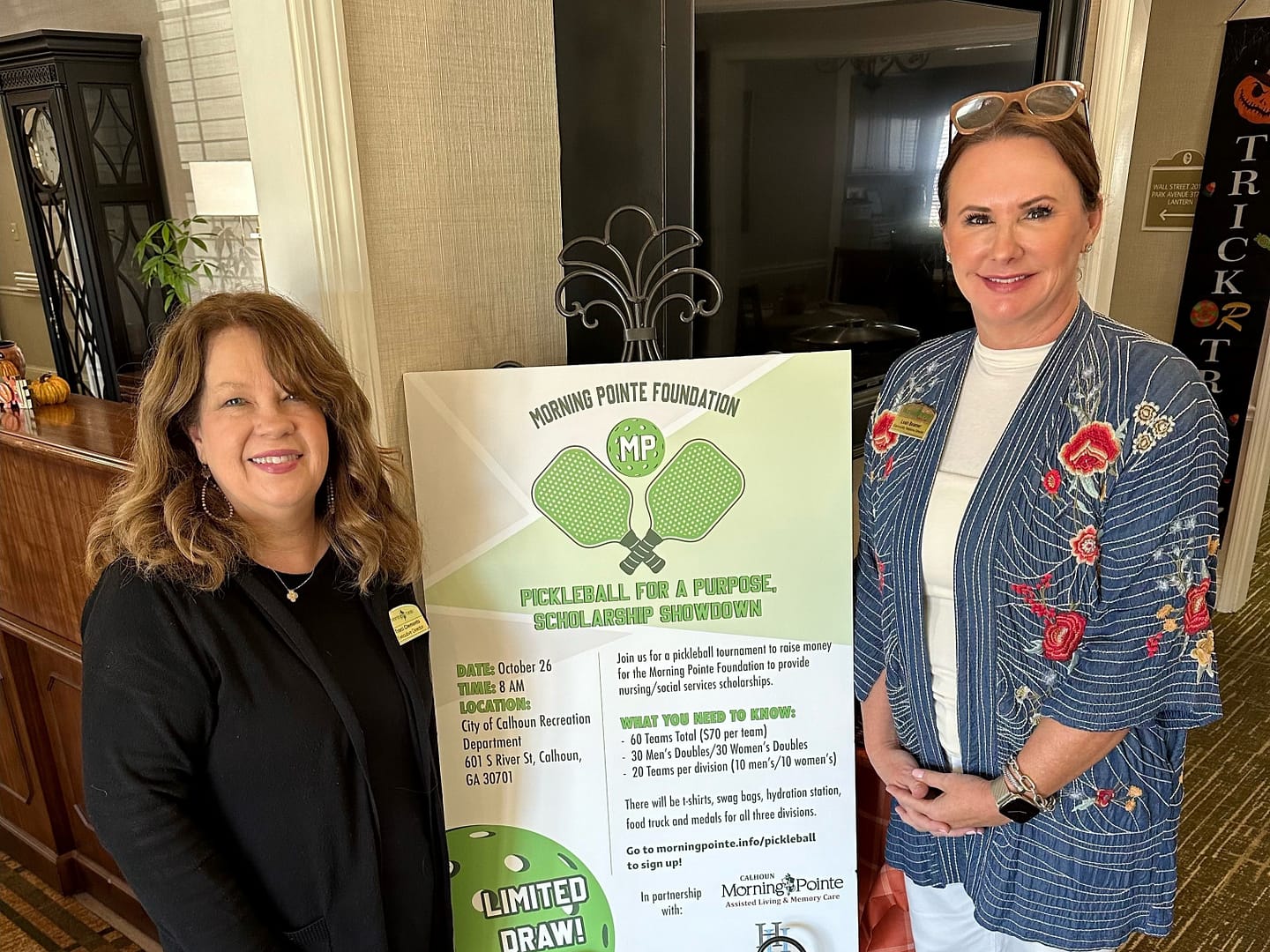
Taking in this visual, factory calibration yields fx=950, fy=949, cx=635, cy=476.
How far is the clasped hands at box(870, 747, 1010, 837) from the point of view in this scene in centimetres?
127

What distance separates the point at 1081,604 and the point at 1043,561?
0.07m

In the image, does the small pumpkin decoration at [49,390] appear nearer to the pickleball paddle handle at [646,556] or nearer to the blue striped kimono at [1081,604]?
the pickleball paddle handle at [646,556]

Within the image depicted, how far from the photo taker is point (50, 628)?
6.44ft

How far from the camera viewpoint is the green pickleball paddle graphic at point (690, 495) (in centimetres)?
138

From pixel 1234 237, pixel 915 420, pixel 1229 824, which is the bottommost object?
pixel 1229 824

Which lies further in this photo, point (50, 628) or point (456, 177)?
point (50, 628)

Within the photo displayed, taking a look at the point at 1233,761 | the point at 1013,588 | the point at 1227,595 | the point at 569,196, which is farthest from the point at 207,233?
the point at 1227,595

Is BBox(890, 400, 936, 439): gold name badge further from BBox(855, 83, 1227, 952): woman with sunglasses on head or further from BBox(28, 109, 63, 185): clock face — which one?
BBox(28, 109, 63, 185): clock face

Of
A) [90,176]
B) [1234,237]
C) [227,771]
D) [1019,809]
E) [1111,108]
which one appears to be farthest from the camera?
[90,176]

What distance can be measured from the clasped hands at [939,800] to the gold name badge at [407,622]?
2.35ft

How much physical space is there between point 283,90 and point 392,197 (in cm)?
21

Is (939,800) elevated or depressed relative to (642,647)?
depressed

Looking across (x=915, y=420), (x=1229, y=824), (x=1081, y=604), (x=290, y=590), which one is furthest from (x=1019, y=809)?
(x=1229, y=824)

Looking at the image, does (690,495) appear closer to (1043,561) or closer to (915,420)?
(915,420)
